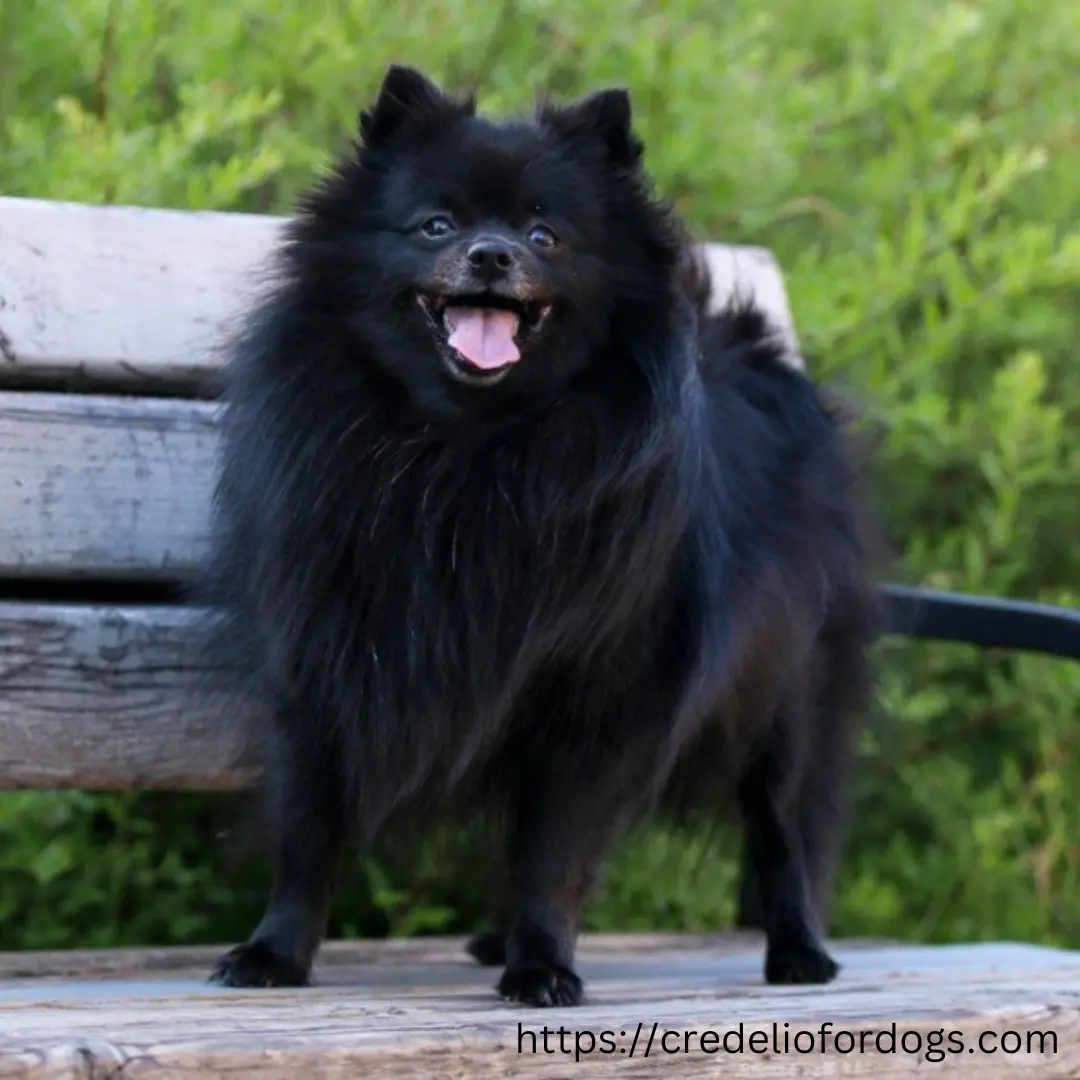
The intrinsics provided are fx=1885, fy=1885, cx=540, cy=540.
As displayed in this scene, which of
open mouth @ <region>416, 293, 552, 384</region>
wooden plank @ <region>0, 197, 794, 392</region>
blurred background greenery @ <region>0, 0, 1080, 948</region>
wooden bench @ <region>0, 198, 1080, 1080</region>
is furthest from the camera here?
blurred background greenery @ <region>0, 0, 1080, 948</region>

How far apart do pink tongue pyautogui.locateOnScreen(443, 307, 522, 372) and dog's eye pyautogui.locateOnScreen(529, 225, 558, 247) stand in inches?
3.7

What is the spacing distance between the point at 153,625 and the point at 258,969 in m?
0.55

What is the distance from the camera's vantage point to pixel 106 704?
248 centimetres

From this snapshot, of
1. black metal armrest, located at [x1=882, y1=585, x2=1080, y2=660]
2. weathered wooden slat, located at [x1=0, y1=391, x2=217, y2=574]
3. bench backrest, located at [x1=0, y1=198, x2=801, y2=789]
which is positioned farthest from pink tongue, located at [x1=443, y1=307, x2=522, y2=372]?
black metal armrest, located at [x1=882, y1=585, x2=1080, y2=660]

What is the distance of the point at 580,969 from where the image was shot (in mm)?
2607

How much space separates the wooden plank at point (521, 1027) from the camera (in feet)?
5.10

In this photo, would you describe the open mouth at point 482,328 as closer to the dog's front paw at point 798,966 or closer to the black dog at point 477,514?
the black dog at point 477,514

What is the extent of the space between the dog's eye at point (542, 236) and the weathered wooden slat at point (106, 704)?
0.69 m

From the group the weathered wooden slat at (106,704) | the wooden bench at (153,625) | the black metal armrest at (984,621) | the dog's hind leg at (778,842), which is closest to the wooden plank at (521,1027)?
the wooden bench at (153,625)

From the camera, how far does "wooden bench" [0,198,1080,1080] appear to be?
81.1 inches

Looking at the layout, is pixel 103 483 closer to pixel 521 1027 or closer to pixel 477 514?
pixel 477 514

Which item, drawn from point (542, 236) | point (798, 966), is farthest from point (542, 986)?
point (542, 236)

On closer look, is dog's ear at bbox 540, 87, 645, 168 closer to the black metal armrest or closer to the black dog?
the black dog

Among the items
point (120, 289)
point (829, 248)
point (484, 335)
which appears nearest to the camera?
point (484, 335)
